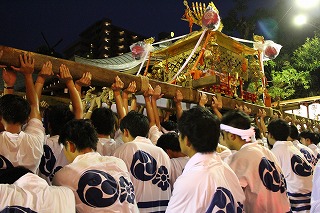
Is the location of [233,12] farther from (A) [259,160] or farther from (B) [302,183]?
(A) [259,160]

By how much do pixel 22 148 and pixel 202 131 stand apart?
1570 millimetres

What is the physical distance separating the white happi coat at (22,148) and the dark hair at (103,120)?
0.76m

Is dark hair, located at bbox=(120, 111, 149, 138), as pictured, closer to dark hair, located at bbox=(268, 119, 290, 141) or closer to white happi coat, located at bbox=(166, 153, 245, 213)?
white happi coat, located at bbox=(166, 153, 245, 213)

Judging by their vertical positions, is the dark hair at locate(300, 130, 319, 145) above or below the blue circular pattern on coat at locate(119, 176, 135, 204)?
above

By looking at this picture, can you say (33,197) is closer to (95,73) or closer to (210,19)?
(95,73)

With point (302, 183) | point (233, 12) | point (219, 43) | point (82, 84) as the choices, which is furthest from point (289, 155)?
point (233, 12)

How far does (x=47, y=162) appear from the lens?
351 cm

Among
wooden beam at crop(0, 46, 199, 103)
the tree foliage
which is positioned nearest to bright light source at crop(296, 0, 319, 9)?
wooden beam at crop(0, 46, 199, 103)

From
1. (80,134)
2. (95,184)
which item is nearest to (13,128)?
(80,134)

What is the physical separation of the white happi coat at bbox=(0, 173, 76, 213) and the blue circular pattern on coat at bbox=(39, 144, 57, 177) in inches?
44.1

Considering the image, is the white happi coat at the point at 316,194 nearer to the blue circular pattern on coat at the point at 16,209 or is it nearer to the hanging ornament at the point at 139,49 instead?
the blue circular pattern on coat at the point at 16,209

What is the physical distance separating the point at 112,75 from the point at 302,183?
347 cm

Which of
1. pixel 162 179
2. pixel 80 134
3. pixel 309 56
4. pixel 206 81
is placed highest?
pixel 309 56

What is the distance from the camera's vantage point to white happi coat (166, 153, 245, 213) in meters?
2.54
